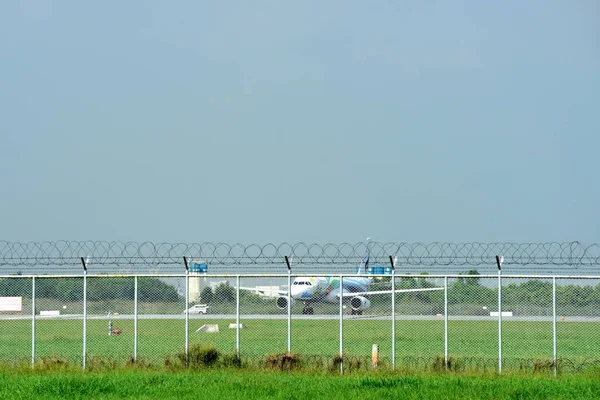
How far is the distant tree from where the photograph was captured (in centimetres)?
3112

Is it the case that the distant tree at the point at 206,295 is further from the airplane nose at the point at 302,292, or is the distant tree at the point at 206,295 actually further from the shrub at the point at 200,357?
the airplane nose at the point at 302,292

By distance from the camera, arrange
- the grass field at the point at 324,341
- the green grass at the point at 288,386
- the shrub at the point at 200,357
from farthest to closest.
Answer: the grass field at the point at 324,341 → the shrub at the point at 200,357 → the green grass at the point at 288,386

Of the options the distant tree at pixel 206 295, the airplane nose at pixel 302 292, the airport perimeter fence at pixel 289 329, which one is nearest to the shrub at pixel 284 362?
the airport perimeter fence at pixel 289 329

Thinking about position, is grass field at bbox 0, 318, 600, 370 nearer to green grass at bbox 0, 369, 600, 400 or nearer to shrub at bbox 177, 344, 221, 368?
shrub at bbox 177, 344, 221, 368

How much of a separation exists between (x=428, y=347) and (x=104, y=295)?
13.3 meters

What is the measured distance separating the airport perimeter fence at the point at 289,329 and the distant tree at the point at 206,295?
1.9 inches

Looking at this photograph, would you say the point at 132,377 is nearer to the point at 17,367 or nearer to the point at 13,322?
the point at 17,367

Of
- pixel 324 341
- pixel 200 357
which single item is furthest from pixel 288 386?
pixel 324 341

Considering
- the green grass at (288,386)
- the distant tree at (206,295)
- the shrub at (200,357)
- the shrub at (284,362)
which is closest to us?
the green grass at (288,386)

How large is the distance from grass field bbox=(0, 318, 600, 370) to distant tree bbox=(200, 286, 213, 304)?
1.84 metres

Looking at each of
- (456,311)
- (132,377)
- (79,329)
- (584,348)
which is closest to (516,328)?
(456,311)

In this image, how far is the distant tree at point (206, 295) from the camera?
31125 millimetres

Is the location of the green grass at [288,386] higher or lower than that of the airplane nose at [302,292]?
lower

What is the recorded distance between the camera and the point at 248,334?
156 feet
